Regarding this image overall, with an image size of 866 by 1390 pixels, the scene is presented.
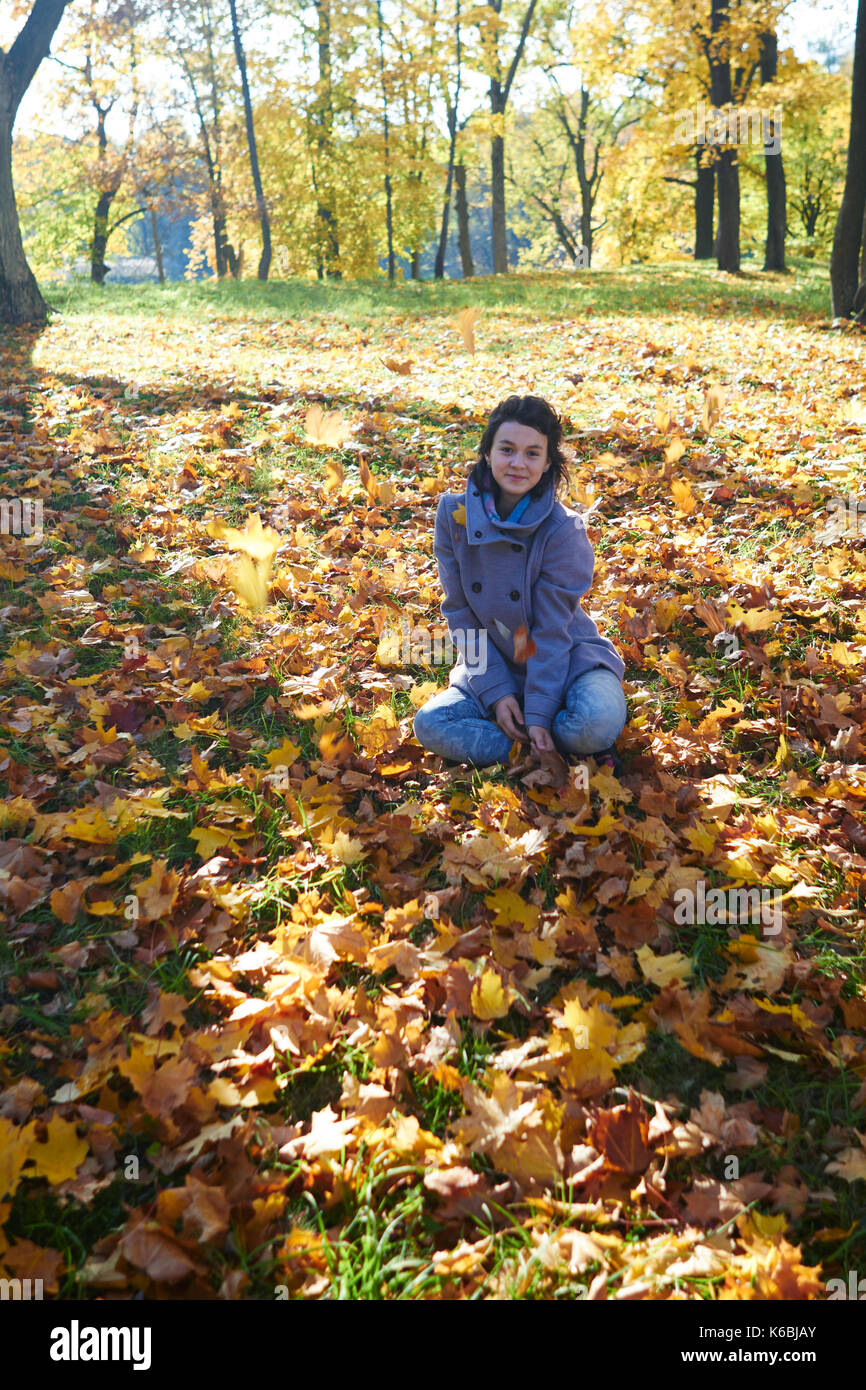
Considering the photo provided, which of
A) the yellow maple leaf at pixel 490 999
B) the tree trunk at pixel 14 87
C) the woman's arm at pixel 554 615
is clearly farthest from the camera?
the tree trunk at pixel 14 87

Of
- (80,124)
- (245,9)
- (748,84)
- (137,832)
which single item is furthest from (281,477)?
(80,124)

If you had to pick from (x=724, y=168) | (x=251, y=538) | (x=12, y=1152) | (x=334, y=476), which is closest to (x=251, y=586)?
(x=251, y=538)

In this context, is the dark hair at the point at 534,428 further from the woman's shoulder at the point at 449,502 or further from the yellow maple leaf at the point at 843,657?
the yellow maple leaf at the point at 843,657

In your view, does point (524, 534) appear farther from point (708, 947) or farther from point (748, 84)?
point (748, 84)

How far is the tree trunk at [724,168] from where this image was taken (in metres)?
14.4

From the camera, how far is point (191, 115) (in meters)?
24.9

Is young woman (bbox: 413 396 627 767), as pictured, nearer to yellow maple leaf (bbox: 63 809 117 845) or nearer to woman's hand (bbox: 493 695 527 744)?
woman's hand (bbox: 493 695 527 744)

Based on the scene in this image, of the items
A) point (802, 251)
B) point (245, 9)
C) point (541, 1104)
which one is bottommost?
point (541, 1104)

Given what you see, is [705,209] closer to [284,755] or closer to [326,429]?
[326,429]

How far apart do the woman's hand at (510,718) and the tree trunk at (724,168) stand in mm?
14576

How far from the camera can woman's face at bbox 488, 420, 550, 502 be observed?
2.88 m

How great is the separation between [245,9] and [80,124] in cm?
944

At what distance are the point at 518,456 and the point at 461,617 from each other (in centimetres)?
67

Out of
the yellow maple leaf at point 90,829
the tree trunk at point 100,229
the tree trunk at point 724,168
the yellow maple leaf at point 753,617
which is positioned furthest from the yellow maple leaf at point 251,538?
the tree trunk at point 100,229
